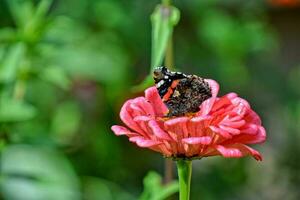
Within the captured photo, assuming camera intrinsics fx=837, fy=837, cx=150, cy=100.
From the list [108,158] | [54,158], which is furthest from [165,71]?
[108,158]

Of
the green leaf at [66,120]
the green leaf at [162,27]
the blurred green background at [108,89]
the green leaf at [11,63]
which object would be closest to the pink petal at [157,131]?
the green leaf at [162,27]

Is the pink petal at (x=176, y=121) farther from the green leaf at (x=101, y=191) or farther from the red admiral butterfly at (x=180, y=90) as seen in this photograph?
the green leaf at (x=101, y=191)

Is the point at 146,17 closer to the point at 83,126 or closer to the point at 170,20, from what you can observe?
the point at 83,126

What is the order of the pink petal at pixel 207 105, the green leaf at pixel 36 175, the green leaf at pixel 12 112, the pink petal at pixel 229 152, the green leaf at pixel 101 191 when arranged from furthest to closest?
1. the green leaf at pixel 101 191
2. the green leaf at pixel 36 175
3. the green leaf at pixel 12 112
4. the pink petal at pixel 207 105
5. the pink petal at pixel 229 152

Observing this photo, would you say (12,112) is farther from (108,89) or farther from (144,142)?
(108,89)

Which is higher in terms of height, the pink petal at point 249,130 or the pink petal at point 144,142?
the pink petal at point 249,130

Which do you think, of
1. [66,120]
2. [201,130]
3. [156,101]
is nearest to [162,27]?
[156,101]
